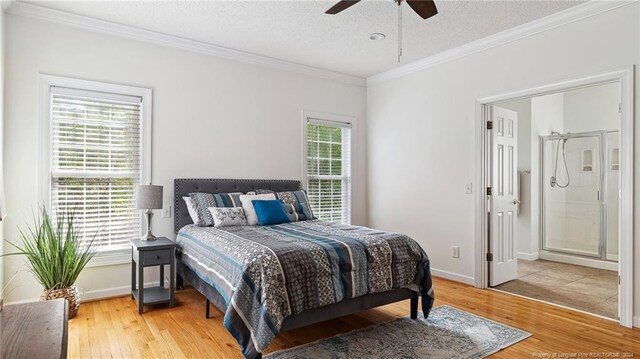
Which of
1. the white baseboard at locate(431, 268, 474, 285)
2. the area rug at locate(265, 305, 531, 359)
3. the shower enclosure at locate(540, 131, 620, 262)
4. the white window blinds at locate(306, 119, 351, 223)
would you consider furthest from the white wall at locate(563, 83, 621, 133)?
the area rug at locate(265, 305, 531, 359)

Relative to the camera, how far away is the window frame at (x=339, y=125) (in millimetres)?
4996

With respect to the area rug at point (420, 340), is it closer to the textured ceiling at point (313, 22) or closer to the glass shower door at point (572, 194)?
the textured ceiling at point (313, 22)

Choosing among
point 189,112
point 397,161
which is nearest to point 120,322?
point 189,112

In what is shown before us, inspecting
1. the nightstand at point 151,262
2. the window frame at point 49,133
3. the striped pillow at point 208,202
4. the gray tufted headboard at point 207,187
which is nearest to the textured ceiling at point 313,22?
the window frame at point 49,133

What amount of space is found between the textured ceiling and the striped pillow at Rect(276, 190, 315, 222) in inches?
67.0

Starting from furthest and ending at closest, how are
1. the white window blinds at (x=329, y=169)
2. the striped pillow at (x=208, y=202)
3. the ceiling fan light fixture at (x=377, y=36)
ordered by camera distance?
1. the white window blinds at (x=329, y=169)
2. the ceiling fan light fixture at (x=377, y=36)
3. the striped pillow at (x=208, y=202)

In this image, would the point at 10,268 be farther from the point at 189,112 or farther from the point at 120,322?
the point at 189,112

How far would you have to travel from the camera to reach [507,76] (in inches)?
152

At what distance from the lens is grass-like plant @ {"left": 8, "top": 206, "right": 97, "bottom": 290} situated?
3072 mm

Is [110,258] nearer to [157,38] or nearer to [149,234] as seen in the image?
[149,234]

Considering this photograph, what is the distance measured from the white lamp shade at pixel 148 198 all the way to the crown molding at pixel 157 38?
1590mm

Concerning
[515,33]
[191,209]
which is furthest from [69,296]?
[515,33]

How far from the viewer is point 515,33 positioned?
375 cm

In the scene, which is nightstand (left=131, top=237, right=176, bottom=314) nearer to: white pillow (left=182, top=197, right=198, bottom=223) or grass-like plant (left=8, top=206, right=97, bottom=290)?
white pillow (left=182, top=197, right=198, bottom=223)
